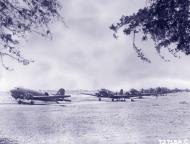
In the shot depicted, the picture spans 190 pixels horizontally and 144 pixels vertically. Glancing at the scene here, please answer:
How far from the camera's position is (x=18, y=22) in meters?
12.3

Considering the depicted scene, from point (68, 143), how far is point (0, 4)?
7048 mm

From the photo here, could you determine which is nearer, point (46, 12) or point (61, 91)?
point (46, 12)

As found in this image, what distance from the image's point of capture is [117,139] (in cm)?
1725

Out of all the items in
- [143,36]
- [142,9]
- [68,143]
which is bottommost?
[68,143]

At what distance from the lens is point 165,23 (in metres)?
12.0

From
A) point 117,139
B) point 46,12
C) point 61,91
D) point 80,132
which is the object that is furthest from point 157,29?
point 61,91

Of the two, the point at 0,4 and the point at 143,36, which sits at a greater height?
the point at 0,4

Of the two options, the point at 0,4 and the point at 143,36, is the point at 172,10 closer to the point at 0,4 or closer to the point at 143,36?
the point at 143,36

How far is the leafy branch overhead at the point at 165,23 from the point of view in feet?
38.4

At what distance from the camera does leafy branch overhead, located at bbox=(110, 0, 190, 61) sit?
11695mm

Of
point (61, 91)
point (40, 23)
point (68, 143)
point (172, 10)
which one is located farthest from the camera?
point (61, 91)

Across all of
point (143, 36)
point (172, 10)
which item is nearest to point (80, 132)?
point (143, 36)

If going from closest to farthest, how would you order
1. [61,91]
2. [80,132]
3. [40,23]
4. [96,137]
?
1. [40,23]
2. [96,137]
3. [80,132]
4. [61,91]

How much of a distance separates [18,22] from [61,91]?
70.1 meters
